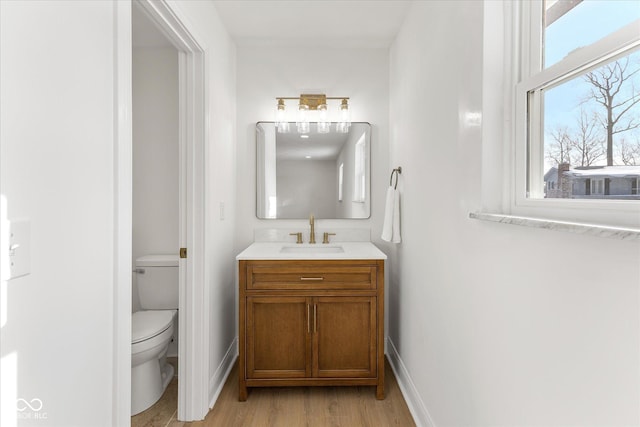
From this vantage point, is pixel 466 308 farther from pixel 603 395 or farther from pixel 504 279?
pixel 603 395

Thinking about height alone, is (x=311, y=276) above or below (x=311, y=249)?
below

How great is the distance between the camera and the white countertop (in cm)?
217

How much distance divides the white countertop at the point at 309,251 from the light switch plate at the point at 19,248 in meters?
1.36

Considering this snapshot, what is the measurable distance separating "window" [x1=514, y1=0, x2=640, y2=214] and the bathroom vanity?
120 cm

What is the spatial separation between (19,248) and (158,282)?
6.29ft

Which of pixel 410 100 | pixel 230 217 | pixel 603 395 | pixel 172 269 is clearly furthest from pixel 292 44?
pixel 603 395

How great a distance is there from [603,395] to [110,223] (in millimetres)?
1307

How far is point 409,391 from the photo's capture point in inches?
84.0

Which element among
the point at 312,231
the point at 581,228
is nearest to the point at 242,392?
the point at 312,231

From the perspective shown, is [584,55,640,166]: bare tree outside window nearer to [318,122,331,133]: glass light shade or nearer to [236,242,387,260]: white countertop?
[236,242,387,260]: white countertop

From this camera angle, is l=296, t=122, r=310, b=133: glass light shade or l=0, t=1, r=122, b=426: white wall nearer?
l=0, t=1, r=122, b=426: white wall

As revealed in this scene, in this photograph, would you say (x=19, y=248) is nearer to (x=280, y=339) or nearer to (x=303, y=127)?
(x=280, y=339)

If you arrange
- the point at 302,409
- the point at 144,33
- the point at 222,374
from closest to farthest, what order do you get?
the point at 302,409 < the point at 222,374 < the point at 144,33

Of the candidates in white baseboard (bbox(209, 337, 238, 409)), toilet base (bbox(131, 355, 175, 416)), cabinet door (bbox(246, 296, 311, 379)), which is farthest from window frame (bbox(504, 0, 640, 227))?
toilet base (bbox(131, 355, 175, 416))
